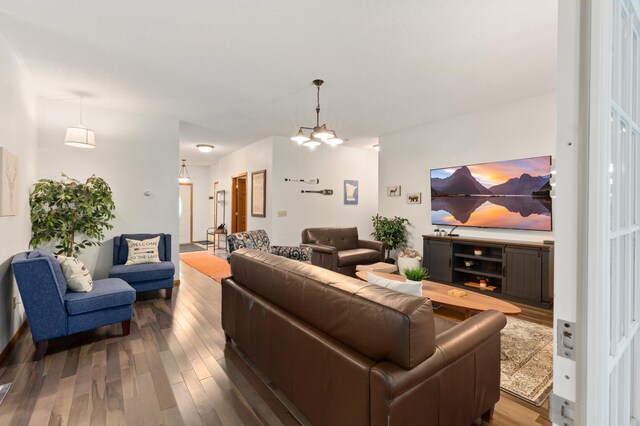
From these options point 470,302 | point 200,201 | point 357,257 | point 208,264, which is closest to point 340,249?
point 357,257

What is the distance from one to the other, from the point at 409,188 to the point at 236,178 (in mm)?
4585

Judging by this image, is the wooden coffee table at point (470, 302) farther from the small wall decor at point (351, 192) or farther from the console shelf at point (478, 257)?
the small wall decor at point (351, 192)

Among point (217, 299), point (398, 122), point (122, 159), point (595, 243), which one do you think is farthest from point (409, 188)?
point (595, 243)

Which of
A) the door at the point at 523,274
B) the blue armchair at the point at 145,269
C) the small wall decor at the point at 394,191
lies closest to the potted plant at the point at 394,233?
the small wall decor at the point at 394,191

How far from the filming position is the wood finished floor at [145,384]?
1878mm

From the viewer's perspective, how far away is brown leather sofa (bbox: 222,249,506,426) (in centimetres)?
127

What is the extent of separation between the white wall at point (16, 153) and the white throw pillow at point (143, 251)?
108 cm

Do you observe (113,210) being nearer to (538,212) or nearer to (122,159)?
(122,159)

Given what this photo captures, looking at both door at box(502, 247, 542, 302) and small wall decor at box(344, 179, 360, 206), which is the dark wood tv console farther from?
small wall decor at box(344, 179, 360, 206)

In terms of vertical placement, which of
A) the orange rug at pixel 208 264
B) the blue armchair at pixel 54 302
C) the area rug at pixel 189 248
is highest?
the blue armchair at pixel 54 302

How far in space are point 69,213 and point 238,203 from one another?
434 centimetres

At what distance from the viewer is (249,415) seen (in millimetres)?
1886

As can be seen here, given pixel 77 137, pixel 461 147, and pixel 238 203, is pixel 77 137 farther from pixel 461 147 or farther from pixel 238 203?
pixel 461 147

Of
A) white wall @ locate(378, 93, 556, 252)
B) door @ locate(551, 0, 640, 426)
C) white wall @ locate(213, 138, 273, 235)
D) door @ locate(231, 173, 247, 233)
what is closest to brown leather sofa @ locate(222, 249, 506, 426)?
door @ locate(551, 0, 640, 426)
